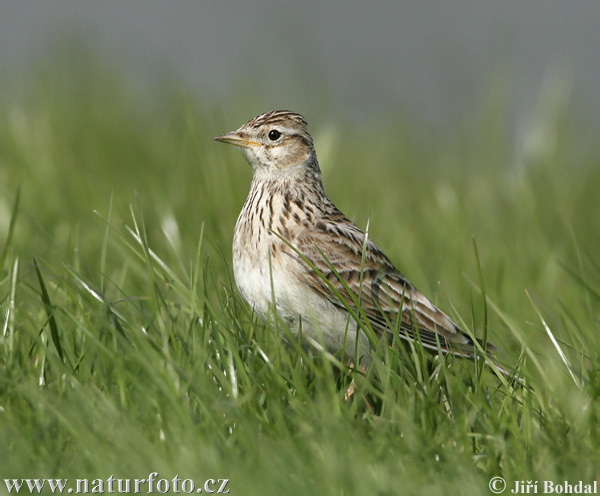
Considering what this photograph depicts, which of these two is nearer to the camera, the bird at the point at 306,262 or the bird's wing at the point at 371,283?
the bird at the point at 306,262

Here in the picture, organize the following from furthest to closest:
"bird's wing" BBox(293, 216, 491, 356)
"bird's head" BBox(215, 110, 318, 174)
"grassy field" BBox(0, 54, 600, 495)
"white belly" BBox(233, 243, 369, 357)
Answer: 1. "bird's head" BBox(215, 110, 318, 174)
2. "bird's wing" BBox(293, 216, 491, 356)
3. "white belly" BBox(233, 243, 369, 357)
4. "grassy field" BBox(0, 54, 600, 495)

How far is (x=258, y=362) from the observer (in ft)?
14.6

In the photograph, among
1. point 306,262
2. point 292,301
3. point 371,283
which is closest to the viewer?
point 306,262

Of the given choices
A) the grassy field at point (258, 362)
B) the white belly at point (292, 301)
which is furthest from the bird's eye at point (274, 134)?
the white belly at point (292, 301)

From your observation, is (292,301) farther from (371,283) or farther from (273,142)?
(273,142)

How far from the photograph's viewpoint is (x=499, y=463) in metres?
3.78

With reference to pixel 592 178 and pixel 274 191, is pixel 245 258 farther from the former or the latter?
pixel 592 178

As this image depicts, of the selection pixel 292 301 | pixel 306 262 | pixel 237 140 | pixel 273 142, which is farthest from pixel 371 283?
pixel 237 140

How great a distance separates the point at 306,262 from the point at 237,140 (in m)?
1.67

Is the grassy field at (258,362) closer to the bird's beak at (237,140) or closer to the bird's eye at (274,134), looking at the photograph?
the bird's beak at (237,140)

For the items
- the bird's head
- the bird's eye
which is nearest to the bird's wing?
the bird's head

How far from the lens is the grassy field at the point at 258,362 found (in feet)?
11.5

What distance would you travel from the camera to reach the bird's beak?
6.19 metres

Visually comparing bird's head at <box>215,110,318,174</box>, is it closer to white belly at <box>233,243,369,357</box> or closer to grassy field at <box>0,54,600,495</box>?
grassy field at <box>0,54,600,495</box>
